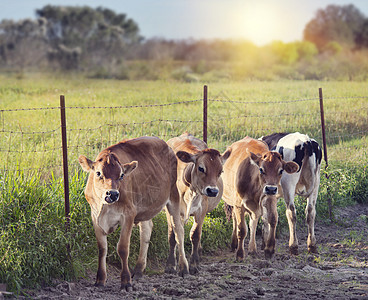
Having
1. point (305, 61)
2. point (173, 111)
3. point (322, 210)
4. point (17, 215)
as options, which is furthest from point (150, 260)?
point (305, 61)

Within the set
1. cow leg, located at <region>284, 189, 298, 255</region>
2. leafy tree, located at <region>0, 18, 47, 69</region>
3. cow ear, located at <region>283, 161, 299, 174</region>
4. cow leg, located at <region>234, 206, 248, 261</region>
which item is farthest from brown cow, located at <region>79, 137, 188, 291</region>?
leafy tree, located at <region>0, 18, 47, 69</region>

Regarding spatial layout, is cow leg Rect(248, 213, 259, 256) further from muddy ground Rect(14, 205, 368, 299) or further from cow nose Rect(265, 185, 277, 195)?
cow nose Rect(265, 185, 277, 195)

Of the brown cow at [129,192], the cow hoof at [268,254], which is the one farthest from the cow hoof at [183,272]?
the cow hoof at [268,254]

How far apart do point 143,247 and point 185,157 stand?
1215 millimetres

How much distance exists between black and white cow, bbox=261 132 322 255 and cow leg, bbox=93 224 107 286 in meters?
3.07

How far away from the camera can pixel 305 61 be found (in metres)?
42.2

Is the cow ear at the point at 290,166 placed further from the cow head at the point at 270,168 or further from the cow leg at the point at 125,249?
the cow leg at the point at 125,249

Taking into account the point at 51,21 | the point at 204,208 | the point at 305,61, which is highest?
the point at 51,21

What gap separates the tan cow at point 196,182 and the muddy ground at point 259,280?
447mm

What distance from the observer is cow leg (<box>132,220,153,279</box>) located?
22.1ft

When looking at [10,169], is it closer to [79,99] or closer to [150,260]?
[150,260]

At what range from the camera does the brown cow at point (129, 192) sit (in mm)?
5859

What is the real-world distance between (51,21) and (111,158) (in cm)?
6243

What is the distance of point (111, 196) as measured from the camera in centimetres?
567
